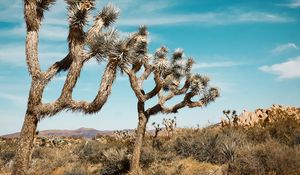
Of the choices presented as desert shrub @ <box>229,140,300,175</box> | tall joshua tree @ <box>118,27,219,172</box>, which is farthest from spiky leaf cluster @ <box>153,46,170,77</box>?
desert shrub @ <box>229,140,300,175</box>

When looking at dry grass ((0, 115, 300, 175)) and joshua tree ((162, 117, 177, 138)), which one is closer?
dry grass ((0, 115, 300, 175))

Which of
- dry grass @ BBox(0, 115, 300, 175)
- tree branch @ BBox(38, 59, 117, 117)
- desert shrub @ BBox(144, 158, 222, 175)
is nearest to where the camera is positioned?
tree branch @ BBox(38, 59, 117, 117)

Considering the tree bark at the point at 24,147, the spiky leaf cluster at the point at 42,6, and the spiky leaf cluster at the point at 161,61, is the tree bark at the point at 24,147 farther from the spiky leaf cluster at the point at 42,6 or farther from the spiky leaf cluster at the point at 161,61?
the spiky leaf cluster at the point at 161,61

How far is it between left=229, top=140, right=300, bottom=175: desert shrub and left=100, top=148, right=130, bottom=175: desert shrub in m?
4.71

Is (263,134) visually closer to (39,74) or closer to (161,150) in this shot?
(161,150)

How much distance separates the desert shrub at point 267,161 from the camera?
9.17 metres

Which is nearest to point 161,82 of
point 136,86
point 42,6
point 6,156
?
point 136,86

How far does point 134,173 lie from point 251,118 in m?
14.4

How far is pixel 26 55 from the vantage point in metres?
9.42

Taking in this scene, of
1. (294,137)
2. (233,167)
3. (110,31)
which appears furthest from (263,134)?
(110,31)

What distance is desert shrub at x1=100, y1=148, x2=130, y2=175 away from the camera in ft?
44.6

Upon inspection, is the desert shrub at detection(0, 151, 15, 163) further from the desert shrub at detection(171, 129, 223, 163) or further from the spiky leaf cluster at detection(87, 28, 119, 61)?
the spiky leaf cluster at detection(87, 28, 119, 61)

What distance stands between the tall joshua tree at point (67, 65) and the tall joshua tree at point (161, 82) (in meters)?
1.59

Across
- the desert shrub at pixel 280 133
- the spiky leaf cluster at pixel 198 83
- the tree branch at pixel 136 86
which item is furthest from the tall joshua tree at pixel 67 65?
the desert shrub at pixel 280 133
